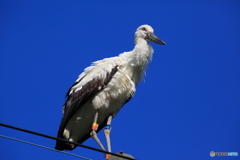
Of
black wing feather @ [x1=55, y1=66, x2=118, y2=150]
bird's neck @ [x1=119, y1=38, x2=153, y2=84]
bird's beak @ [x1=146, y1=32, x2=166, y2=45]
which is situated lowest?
black wing feather @ [x1=55, y1=66, x2=118, y2=150]

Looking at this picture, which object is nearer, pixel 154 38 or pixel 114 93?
pixel 114 93

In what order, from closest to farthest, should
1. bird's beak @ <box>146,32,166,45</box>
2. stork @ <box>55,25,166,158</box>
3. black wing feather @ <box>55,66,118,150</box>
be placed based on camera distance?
black wing feather @ <box>55,66,118,150</box>, stork @ <box>55,25,166,158</box>, bird's beak @ <box>146,32,166,45</box>

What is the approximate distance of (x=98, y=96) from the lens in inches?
422

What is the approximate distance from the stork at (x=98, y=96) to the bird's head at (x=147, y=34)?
797 millimetres

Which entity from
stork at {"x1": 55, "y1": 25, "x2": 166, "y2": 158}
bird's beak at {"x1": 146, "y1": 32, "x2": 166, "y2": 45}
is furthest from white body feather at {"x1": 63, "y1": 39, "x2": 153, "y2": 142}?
bird's beak at {"x1": 146, "y1": 32, "x2": 166, "y2": 45}

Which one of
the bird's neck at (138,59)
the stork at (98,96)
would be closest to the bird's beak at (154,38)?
the bird's neck at (138,59)

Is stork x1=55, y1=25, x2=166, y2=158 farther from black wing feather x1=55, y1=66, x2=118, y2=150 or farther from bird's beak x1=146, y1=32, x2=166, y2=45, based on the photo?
bird's beak x1=146, y1=32, x2=166, y2=45

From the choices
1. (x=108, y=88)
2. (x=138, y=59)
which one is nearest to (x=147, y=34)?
(x=138, y=59)

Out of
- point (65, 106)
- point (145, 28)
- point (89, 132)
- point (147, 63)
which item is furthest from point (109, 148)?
point (145, 28)

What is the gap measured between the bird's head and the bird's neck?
0.26 metres

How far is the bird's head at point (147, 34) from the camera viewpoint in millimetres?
11896

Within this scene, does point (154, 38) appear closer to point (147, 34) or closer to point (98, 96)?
point (147, 34)

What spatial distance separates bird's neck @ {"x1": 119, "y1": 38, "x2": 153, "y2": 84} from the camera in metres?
11.1

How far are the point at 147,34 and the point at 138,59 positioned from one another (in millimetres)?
1053
